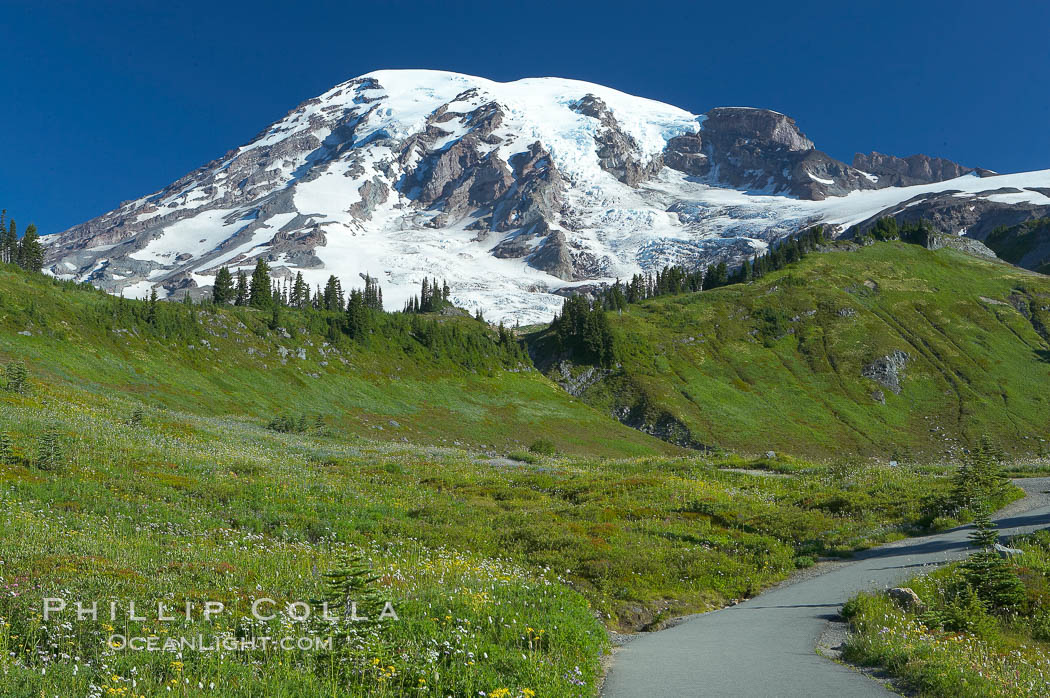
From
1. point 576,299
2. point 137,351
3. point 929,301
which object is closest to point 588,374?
point 576,299

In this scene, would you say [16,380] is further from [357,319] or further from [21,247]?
[21,247]

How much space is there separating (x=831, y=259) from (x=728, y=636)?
19010cm

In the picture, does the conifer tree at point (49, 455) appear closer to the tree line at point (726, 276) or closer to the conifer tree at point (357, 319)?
the conifer tree at point (357, 319)

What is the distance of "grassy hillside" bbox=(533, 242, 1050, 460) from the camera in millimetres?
106812

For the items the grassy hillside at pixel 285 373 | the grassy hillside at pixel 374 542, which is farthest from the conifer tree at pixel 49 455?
the grassy hillside at pixel 285 373

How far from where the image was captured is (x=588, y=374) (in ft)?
418

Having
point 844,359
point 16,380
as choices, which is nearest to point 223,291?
point 16,380

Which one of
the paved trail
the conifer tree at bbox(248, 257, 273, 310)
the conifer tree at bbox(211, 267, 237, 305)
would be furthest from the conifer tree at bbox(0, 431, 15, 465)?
the conifer tree at bbox(211, 267, 237, 305)

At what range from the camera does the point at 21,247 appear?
12975 cm

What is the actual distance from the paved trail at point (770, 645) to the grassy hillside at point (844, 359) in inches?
3278

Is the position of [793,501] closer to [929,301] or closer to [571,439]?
[571,439]

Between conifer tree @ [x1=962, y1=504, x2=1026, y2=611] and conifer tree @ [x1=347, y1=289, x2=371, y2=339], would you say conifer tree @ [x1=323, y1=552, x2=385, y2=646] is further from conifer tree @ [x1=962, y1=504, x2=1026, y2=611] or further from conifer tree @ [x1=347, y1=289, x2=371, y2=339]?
conifer tree @ [x1=347, y1=289, x2=371, y2=339]

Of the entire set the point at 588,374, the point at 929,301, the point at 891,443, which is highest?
the point at 929,301

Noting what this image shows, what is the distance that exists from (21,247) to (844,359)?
18378cm
